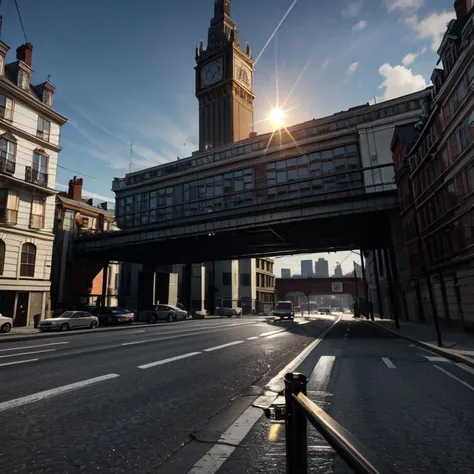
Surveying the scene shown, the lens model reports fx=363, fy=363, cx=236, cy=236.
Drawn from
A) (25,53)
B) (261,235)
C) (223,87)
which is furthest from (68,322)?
(223,87)

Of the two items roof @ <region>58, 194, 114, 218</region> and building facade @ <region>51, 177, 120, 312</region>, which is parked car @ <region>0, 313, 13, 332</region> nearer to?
building facade @ <region>51, 177, 120, 312</region>

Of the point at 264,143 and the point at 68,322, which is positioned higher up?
the point at 264,143

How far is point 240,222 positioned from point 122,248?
55.1 ft

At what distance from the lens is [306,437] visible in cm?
219

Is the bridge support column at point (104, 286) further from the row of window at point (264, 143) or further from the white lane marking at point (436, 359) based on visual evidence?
the white lane marking at point (436, 359)

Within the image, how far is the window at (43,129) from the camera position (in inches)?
1250

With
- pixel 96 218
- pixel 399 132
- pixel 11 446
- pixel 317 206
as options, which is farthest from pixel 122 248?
pixel 11 446

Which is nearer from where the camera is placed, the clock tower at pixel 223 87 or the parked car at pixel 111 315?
the parked car at pixel 111 315

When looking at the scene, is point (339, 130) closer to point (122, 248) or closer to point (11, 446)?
point (122, 248)

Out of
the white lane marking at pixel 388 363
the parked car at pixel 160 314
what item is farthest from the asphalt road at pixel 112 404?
the parked car at pixel 160 314

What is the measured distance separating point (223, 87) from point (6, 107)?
86.2m

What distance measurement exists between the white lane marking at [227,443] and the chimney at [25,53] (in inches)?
1491

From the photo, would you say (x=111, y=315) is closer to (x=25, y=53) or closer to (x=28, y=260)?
(x=28, y=260)

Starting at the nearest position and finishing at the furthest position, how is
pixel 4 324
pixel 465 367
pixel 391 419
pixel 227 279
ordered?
pixel 391 419 < pixel 465 367 < pixel 4 324 < pixel 227 279
